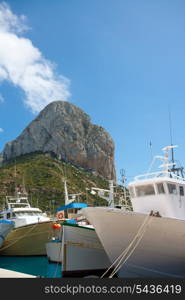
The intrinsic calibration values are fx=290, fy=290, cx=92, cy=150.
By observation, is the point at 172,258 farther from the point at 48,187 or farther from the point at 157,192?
the point at 48,187

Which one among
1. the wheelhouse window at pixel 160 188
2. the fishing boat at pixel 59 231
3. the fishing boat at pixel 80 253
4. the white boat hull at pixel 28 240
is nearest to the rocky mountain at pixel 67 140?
the white boat hull at pixel 28 240

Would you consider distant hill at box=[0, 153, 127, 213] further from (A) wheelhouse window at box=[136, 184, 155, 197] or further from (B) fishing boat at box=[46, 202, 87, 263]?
(A) wheelhouse window at box=[136, 184, 155, 197]

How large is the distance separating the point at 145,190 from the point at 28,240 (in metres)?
16.4

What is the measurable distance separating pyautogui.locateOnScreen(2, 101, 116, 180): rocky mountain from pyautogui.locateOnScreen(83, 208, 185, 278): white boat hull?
296ft

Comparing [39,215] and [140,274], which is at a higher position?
[39,215]

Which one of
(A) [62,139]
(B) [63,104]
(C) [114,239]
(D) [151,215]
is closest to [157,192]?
(D) [151,215]

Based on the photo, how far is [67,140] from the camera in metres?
108

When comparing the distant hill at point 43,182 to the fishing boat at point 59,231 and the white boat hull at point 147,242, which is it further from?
the white boat hull at point 147,242

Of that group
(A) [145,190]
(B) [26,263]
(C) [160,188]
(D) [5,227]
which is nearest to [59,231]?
(B) [26,263]

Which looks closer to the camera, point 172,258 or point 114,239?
point 172,258

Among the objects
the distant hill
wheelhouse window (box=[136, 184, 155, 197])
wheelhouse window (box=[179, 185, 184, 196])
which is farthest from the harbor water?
the distant hill

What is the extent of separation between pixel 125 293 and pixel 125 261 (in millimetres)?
5664

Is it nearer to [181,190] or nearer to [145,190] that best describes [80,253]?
[145,190]

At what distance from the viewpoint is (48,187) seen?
71562mm
